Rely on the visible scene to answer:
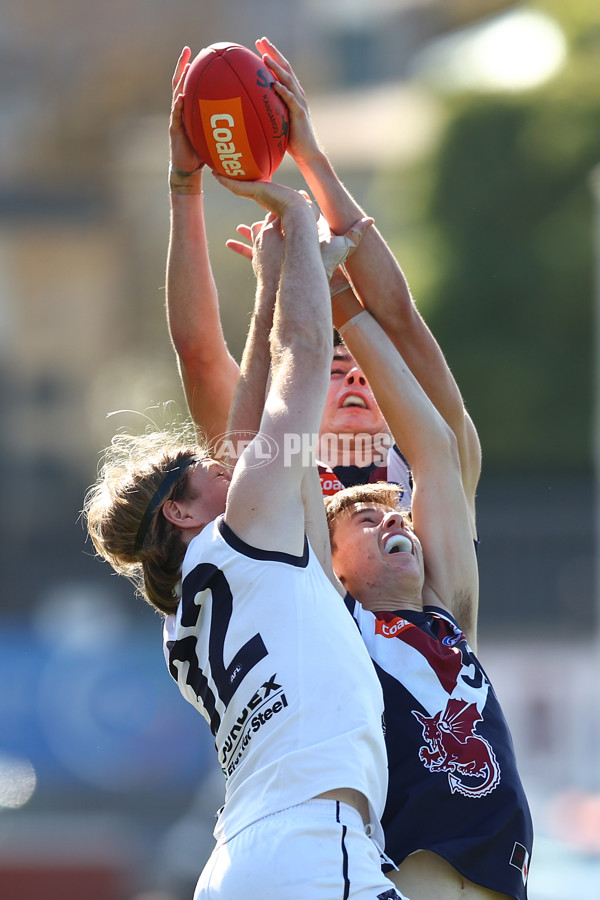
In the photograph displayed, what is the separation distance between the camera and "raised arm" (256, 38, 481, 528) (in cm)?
379

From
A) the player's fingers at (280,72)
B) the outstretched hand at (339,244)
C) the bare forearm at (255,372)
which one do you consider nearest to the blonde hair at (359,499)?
the bare forearm at (255,372)

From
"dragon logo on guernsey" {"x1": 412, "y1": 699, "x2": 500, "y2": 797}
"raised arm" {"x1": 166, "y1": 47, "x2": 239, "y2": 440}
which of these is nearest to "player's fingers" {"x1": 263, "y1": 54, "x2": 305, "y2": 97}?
"raised arm" {"x1": 166, "y1": 47, "x2": 239, "y2": 440}

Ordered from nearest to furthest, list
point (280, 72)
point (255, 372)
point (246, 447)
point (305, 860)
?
point (305, 860) → point (246, 447) → point (255, 372) → point (280, 72)

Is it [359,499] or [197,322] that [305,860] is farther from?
[197,322]

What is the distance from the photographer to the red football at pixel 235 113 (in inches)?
146

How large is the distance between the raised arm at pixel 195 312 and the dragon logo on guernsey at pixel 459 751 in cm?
143

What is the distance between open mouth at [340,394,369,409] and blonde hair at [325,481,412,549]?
522mm

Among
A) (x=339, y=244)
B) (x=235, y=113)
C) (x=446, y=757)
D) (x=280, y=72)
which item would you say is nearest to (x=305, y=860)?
(x=446, y=757)

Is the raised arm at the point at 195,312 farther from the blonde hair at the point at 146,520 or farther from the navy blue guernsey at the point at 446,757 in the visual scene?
the navy blue guernsey at the point at 446,757

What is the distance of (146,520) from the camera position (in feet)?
11.0

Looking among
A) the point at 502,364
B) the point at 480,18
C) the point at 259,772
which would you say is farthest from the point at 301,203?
the point at 480,18

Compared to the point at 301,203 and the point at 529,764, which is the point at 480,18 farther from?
the point at 301,203

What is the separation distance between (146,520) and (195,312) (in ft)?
3.92

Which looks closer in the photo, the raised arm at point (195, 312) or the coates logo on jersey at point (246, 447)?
the coates logo on jersey at point (246, 447)
